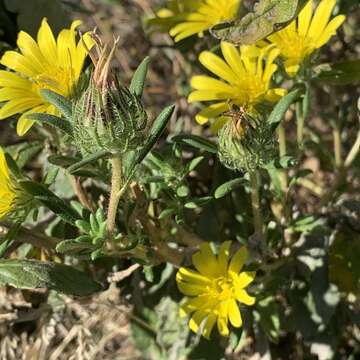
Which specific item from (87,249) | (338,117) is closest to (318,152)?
(338,117)

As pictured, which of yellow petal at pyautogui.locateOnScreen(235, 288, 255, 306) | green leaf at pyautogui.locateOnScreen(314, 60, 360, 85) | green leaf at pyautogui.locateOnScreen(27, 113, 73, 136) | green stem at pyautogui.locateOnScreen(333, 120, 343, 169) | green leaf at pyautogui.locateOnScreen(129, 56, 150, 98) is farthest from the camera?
green stem at pyautogui.locateOnScreen(333, 120, 343, 169)

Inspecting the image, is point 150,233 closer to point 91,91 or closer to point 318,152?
point 91,91

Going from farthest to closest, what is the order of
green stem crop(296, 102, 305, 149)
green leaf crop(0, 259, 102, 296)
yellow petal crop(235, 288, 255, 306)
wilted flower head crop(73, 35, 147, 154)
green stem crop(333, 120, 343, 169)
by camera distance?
green stem crop(333, 120, 343, 169) < green stem crop(296, 102, 305, 149) < yellow petal crop(235, 288, 255, 306) < green leaf crop(0, 259, 102, 296) < wilted flower head crop(73, 35, 147, 154)

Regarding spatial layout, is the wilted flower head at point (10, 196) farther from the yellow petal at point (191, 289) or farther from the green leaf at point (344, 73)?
the green leaf at point (344, 73)

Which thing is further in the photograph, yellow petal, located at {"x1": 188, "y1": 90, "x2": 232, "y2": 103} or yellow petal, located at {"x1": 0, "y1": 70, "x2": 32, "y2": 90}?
yellow petal, located at {"x1": 188, "y1": 90, "x2": 232, "y2": 103}

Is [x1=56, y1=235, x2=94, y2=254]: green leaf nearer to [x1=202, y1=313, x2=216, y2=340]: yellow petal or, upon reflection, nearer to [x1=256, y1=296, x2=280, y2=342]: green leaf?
[x1=202, y1=313, x2=216, y2=340]: yellow petal

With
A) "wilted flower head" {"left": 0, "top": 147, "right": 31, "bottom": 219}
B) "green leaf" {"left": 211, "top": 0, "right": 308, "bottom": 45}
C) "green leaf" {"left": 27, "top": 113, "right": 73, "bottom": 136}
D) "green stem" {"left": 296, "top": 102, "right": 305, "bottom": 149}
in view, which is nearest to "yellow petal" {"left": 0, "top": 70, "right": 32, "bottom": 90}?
"wilted flower head" {"left": 0, "top": 147, "right": 31, "bottom": 219}
